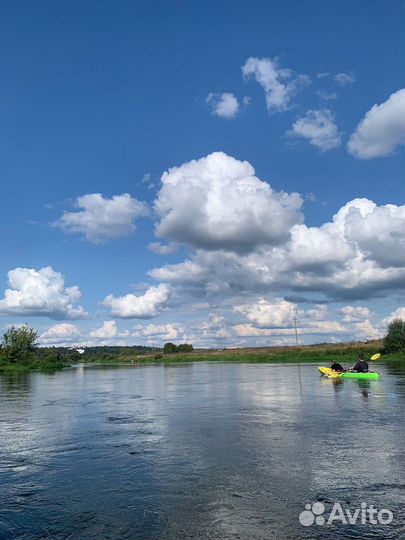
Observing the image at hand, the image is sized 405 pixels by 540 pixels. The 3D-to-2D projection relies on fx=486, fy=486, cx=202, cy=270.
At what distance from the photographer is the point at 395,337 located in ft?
292

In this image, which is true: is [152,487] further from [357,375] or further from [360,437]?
[357,375]

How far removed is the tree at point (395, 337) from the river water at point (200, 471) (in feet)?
228

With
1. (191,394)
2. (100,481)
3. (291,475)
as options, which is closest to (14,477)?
(100,481)

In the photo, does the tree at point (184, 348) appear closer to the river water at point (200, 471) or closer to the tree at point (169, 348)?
the tree at point (169, 348)

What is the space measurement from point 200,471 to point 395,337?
277 ft

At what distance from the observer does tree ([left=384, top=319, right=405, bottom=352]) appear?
3460 inches

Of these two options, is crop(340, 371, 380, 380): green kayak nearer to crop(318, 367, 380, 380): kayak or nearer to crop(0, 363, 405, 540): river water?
crop(318, 367, 380, 380): kayak

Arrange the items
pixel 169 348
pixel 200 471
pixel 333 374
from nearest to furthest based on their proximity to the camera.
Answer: pixel 200 471 → pixel 333 374 → pixel 169 348

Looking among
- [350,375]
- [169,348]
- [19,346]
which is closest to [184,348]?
[169,348]

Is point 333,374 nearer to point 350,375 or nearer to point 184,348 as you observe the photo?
point 350,375

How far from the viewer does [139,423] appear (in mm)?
21141

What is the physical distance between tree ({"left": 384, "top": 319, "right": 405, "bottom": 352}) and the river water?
228 ft

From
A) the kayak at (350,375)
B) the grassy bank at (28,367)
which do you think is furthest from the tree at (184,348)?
the kayak at (350,375)

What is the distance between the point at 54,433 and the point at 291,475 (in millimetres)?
10893
